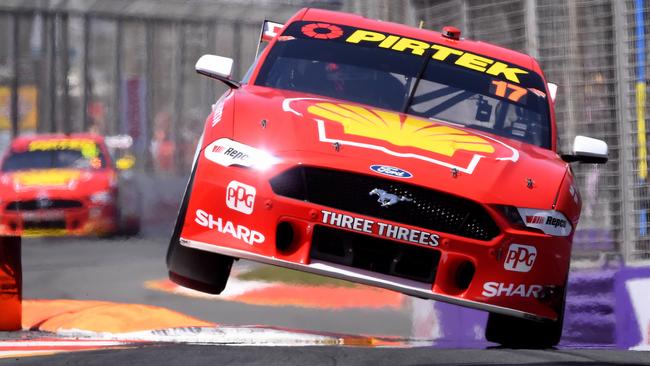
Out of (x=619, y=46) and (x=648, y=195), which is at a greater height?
(x=619, y=46)

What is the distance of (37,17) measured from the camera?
26.4 metres

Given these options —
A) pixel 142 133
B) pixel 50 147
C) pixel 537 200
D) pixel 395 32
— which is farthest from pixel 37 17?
pixel 537 200

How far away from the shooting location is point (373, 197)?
6711mm

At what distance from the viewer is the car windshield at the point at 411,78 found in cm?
788

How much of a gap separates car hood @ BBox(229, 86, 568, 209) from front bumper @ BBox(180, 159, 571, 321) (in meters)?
0.15

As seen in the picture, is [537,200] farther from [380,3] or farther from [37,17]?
[37,17]

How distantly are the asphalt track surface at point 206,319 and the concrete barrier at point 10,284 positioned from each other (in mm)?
175

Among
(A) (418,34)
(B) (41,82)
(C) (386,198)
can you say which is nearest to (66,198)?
(A) (418,34)

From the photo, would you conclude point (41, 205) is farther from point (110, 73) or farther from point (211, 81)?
point (110, 73)

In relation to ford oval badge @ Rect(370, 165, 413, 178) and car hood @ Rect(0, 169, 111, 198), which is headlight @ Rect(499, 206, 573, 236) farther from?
car hood @ Rect(0, 169, 111, 198)

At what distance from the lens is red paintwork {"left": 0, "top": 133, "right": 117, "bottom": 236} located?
53.0ft

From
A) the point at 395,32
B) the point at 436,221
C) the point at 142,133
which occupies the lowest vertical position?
the point at 142,133

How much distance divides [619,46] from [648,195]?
1393 mm

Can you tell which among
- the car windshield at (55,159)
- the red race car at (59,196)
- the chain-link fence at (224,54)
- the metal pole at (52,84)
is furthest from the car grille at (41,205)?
the metal pole at (52,84)
